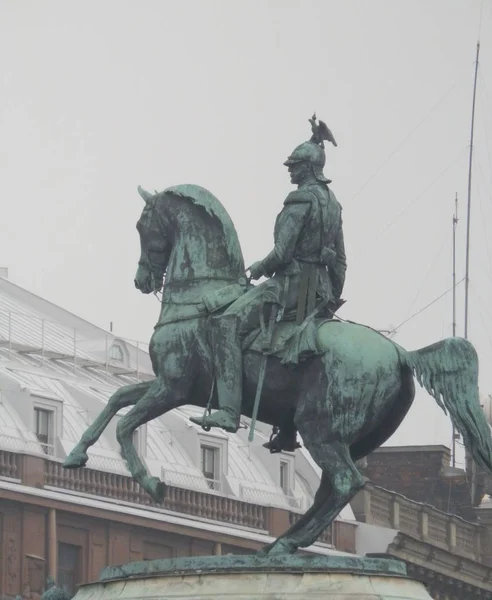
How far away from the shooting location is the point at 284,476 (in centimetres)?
9125

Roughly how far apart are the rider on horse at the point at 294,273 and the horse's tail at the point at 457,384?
4.21 ft

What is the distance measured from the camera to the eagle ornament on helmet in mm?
Result: 35625

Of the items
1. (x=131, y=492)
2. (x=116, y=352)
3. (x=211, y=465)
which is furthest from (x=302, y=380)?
(x=116, y=352)

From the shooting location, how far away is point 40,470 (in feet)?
259

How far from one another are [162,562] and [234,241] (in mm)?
3934

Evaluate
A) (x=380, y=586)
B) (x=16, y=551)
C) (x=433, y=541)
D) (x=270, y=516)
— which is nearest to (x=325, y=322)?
(x=380, y=586)

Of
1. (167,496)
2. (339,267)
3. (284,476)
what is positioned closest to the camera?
(339,267)

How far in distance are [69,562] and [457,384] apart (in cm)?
4674

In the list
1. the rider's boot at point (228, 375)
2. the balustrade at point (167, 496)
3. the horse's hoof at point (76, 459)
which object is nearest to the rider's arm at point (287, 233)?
the rider's boot at point (228, 375)

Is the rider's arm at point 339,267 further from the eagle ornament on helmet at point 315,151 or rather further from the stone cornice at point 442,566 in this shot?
the stone cornice at point 442,566

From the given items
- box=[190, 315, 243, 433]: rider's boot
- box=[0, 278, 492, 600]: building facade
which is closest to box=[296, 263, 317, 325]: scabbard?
box=[190, 315, 243, 433]: rider's boot

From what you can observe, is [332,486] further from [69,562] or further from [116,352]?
[116,352]

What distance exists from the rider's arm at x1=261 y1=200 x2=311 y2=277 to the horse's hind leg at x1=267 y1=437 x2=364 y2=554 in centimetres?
206

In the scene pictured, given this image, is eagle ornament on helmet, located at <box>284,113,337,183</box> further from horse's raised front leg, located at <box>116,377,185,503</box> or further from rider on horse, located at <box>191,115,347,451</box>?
horse's raised front leg, located at <box>116,377,185,503</box>
